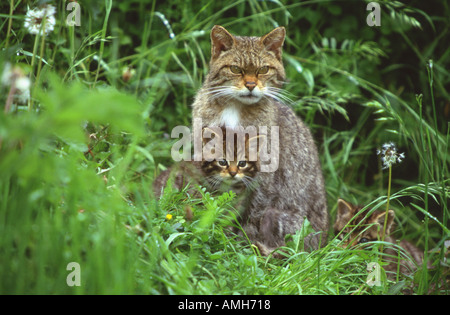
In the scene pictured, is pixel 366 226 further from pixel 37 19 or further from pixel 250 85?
pixel 37 19

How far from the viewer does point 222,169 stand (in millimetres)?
3744

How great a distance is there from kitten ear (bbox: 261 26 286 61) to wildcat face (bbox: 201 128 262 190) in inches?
28.9

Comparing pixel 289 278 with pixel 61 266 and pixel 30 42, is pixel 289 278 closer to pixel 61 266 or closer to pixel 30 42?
pixel 61 266

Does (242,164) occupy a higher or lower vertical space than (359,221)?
higher

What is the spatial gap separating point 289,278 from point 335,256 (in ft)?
1.85

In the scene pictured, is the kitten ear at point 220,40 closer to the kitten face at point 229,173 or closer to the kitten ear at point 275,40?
the kitten ear at point 275,40

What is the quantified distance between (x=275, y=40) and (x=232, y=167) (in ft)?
3.51

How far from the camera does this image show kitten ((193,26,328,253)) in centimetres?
392

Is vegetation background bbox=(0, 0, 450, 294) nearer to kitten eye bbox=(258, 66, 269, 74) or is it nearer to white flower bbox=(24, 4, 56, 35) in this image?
white flower bbox=(24, 4, 56, 35)

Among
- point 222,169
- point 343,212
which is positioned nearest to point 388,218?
point 343,212

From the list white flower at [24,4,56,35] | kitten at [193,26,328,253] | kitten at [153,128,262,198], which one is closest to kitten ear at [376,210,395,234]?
kitten at [193,26,328,253]

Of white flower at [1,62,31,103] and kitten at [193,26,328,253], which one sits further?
kitten at [193,26,328,253]
